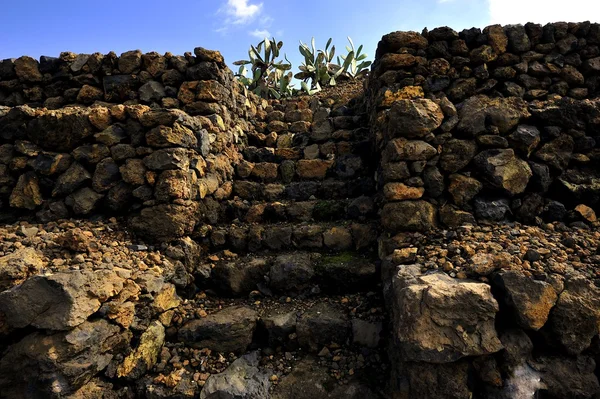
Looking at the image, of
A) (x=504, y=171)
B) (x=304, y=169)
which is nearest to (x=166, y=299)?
(x=304, y=169)

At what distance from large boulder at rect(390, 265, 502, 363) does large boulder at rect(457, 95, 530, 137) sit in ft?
5.88

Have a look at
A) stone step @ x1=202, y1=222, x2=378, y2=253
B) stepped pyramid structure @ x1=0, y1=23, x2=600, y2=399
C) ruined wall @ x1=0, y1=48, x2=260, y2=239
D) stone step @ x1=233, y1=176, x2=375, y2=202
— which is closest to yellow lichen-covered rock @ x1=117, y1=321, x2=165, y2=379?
stepped pyramid structure @ x1=0, y1=23, x2=600, y2=399

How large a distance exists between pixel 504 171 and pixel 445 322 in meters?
1.84

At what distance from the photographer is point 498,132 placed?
3.71 metres

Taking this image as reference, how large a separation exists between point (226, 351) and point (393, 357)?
4.93ft

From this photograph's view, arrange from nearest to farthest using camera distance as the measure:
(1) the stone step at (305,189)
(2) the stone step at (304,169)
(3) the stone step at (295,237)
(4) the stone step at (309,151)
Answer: (3) the stone step at (295,237)
(1) the stone step at (305,189)
(2) the stone step at (304,169)
(4) the stone step at (309,151)

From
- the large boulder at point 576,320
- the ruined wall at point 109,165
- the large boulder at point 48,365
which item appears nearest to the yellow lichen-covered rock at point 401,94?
the ruined wall at point 109,165

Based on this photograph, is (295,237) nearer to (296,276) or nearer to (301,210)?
(301,210)

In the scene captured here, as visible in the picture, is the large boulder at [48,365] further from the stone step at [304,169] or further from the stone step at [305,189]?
the stone step at [304,169]

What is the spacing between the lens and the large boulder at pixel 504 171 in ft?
11.6

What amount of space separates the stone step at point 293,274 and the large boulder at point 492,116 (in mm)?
1724

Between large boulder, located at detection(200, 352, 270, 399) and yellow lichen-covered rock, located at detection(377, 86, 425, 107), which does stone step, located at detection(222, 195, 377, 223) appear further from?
large boulder, located at detection(200, 352, 270, 399)

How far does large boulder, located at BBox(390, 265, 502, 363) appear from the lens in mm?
2500

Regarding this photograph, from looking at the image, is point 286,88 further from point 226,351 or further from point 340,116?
point 226,351
